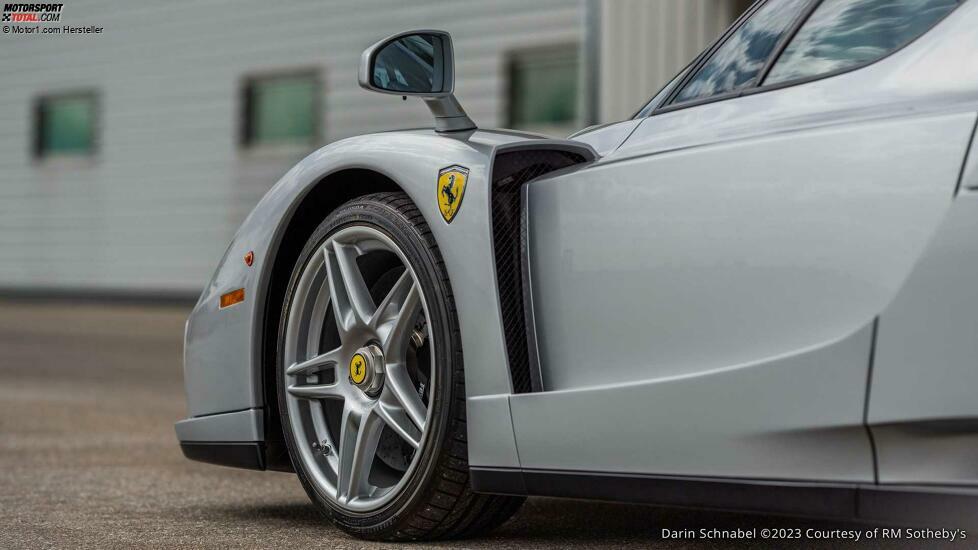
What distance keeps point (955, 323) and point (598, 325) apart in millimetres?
776

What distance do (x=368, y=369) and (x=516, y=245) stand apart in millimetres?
506

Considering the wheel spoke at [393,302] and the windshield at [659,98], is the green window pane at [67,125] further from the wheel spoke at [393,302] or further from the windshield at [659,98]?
the windshield at [659,98]

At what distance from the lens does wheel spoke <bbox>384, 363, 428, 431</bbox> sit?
302 cm

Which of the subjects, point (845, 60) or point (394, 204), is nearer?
point (845, 60)

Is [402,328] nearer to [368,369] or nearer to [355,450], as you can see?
[368,369]

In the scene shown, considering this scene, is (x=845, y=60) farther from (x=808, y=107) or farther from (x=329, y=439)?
(x=329, y=439)

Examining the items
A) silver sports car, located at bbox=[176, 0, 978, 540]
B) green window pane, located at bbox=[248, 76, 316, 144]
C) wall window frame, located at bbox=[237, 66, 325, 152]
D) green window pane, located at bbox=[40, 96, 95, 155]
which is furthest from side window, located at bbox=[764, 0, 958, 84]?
green window pane, located at bbox=[40, 96, 95, 155]

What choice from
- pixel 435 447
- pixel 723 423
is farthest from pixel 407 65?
pixel 723 423

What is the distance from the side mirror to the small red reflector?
74 cm

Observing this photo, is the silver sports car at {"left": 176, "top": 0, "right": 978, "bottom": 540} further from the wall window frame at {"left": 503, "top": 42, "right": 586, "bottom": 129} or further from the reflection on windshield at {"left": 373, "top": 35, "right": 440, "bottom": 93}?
the wall window frame at {"left": 503, "top": 42, "right": 586, "bottom": 129}

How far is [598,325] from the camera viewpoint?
2.72 meters

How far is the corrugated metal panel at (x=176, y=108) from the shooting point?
13938 mm

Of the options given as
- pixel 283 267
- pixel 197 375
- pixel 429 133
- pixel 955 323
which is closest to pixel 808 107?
pixel 955 323

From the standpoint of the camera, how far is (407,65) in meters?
3.10
